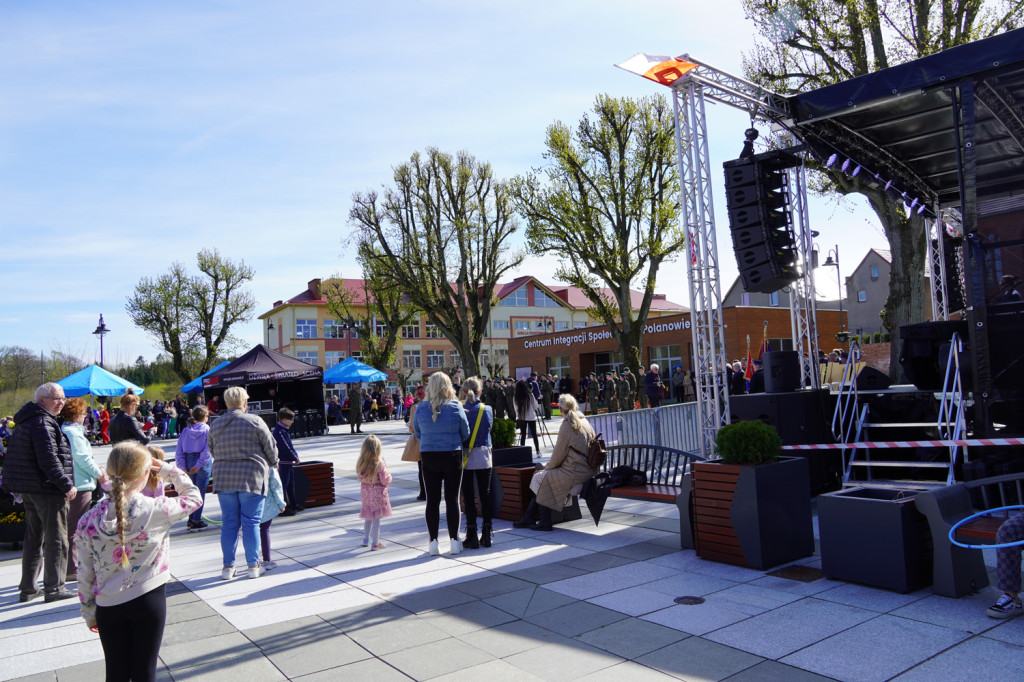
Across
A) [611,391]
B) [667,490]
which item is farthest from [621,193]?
[667,490]

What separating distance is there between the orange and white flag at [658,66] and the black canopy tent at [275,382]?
12062 millimetres

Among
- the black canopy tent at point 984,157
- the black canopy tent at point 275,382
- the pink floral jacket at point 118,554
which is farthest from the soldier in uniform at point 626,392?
the pink floral jacket at point 118,554

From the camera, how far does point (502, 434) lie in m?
9.43

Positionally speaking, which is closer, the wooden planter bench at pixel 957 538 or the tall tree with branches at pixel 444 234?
the wooden planter bench at pixel 957 538

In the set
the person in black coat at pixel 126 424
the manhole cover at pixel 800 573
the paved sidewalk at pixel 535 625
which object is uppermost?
the person in black coat at pixel 126 424

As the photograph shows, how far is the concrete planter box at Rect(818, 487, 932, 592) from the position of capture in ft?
16.5

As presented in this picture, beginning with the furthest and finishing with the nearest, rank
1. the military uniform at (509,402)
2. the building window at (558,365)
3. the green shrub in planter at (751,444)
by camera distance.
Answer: the building window at (558,365), the military uniform at (509,402), the green shrub in planter at (751,444)

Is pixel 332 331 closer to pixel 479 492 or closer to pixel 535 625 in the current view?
pixel 479 492

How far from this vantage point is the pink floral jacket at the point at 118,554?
123 inches

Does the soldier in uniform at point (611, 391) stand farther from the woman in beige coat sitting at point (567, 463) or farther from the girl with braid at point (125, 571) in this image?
the girl with braid at point (125, 571)

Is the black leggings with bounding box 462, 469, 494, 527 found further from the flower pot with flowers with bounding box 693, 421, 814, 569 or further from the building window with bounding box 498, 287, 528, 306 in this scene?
the building window with bounding box 498, 287, 528, 306

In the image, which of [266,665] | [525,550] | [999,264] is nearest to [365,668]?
[266,665]

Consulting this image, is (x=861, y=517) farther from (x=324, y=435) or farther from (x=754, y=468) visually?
(x=324, y=435)

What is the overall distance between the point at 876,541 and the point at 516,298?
65748mm
